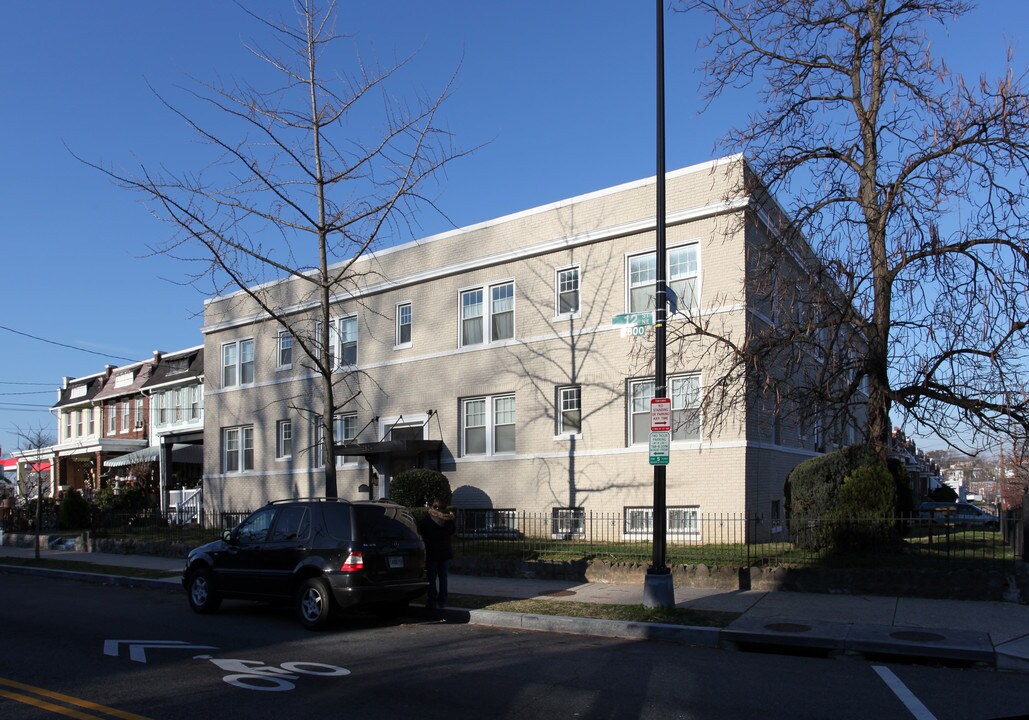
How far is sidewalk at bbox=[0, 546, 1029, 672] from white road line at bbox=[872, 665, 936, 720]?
70cm

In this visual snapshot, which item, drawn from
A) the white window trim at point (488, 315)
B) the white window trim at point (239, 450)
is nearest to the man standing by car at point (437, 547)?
the white window trim at point (488, 315)

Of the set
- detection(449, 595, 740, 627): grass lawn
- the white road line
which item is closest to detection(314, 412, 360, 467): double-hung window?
detection(449, 595, 740, 627): grass lawn

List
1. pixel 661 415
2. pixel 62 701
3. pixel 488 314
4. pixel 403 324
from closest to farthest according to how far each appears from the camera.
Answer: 1. pixel 62 701
2. pixel 661 415
3. pixel 488 314
4. pixel 403 324

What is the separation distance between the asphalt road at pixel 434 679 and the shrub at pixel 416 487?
8927 millimetres

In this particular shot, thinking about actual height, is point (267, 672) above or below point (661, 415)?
below

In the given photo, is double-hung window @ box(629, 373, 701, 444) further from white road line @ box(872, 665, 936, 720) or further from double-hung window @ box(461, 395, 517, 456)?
white road line @ box(872, 665, 936, 720)

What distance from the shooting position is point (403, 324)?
83.7 feet

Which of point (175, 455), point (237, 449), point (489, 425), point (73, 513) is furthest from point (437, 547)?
point (175, 455)

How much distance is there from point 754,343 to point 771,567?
3.67 m

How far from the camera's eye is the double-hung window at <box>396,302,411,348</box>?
2539 cm

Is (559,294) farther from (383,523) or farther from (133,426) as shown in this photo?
(133,426)

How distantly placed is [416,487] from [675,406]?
6.42m

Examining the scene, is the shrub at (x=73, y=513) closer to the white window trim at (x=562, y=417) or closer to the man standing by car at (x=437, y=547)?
the white window trim at (x=562, y=417)

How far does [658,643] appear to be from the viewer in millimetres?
10367
